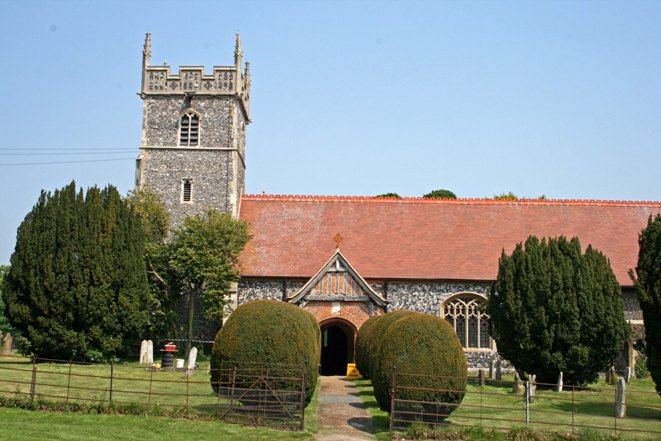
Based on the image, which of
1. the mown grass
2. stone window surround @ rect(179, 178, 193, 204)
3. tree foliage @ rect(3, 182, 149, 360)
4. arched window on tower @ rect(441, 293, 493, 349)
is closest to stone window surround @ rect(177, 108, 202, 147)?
stone window surround @ rect(179, 178, 193, 204)

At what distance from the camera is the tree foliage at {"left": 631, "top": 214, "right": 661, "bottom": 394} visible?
19.1 metres

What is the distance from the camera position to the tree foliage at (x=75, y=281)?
25500mm

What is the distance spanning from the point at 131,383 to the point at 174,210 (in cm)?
1199

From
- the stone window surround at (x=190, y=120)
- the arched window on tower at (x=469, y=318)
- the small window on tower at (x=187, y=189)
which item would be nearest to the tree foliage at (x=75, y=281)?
the small window on tower at (x=187, y=189)

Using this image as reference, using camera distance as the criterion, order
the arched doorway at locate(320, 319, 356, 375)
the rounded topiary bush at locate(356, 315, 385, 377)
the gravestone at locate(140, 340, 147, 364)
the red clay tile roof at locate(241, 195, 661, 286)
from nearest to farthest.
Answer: the rounded topiary bush at locate(356, 315, 385, 377) < the gravestone at locate(140, 340, 147, 364) < the red clay tile roof at locate(241, 195, 661, 286) < the arched doorway at locate(320, 319, 356, 375)

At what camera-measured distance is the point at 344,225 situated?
110 feet

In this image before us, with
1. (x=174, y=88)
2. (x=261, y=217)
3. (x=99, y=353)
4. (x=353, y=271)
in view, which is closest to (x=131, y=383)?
(x=99, y=353)

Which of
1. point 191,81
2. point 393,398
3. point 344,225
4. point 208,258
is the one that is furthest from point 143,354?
point 393,398

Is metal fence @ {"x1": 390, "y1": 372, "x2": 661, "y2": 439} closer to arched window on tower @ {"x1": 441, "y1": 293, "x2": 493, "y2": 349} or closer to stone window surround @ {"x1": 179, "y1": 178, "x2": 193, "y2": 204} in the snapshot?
arched window on tower @ {"x1": 441, "y1": 293, "x2": 493, "y2": 349}

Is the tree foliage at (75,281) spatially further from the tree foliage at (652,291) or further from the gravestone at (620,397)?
the tree foliage at (652,291)

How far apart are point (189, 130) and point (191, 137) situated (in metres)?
0.32

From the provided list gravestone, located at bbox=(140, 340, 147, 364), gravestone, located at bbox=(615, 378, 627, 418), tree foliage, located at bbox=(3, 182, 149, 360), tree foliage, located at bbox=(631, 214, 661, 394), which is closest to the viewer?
gravestone, located at bbox=(615, 378, 627, 418)

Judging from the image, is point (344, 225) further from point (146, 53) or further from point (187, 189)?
point (146, 53)

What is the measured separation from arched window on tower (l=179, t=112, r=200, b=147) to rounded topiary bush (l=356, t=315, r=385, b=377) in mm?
11745
